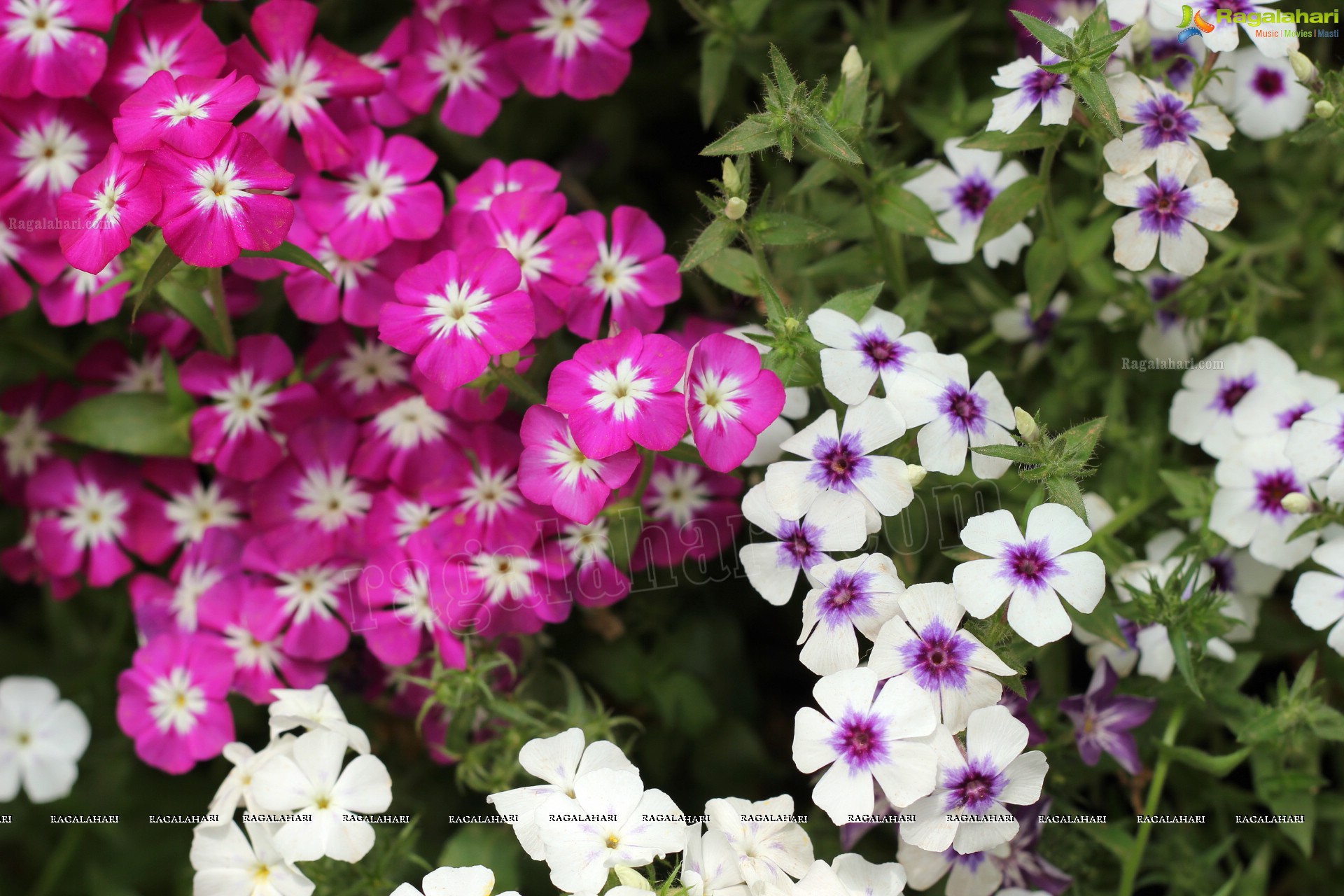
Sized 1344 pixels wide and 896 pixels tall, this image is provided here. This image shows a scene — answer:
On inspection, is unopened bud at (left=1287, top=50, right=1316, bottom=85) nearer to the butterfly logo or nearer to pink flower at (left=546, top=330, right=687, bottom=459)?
the butterfly logo

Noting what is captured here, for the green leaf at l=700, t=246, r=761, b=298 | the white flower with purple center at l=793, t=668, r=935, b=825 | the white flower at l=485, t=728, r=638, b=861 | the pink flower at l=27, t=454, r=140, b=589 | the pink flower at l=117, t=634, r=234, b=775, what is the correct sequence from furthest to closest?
the pink flower at l=27, t=454, r=140, b=589, the pink flower at l=117, t=634, r=234, b=775, the green leaf at l=700, t=246, r=761, b=298, the white flower at l=485, t=728, r=638, b=861, the white flower with purple center at l=793, t=668, r=935, b=825

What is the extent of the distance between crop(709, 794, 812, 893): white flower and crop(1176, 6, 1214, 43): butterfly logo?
1357 mm

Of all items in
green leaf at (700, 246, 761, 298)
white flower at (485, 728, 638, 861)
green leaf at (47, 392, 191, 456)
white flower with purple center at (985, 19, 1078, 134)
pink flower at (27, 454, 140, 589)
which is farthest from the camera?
pink flower at (27, 454, 140, 589)

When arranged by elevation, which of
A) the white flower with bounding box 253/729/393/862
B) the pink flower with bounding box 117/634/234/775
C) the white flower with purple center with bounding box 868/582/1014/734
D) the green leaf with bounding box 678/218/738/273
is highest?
the green leaf with bounding box 678/218/738/273

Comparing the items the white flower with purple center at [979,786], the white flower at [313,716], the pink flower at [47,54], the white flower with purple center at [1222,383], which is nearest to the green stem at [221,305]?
the pink flower at [47,54]

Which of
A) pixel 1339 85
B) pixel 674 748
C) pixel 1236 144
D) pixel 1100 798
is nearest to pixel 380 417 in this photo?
pixel 674 748

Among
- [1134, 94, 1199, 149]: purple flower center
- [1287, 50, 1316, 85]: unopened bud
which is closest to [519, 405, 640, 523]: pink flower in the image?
[1134, 94, 1199, 149]: purple flower center

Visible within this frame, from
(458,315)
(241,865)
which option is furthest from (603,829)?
(458,315)

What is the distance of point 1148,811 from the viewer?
1.78m

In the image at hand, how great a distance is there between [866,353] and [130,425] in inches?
55.4

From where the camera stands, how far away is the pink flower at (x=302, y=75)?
1943 millimetres

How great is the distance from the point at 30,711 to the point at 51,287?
33.3 inches

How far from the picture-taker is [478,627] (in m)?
1.87

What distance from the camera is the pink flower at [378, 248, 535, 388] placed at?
1650 mm
